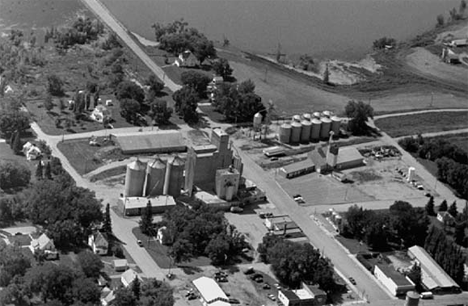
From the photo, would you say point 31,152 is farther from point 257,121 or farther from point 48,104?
point 257,121

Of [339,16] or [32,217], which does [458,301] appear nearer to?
[32,217]

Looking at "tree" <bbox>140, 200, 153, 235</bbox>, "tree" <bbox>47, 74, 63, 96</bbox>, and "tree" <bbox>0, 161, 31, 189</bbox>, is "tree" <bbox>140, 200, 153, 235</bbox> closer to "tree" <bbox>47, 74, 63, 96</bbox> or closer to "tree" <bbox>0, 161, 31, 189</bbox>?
"tree" <bbox>0, 161, 31, 189</bbox>

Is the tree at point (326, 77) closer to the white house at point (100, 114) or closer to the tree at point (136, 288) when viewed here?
the white house at point (100, 114)

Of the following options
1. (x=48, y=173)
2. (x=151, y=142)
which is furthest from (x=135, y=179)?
(x=151, y=142)

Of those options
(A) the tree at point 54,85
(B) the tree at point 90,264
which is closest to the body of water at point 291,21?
(A) the tree at point 54,85

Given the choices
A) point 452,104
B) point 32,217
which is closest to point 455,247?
point 32,217
